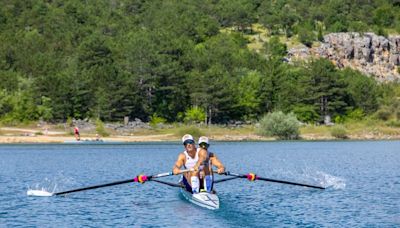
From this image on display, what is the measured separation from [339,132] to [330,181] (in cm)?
7235

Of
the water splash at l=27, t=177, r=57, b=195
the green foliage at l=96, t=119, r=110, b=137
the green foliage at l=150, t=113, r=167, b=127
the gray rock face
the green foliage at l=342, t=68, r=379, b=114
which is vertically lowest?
the water splash at l=27, t=177, r=57, b=195

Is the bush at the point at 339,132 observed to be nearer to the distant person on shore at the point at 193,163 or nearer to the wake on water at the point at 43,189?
the wake on water at the point at 43,189

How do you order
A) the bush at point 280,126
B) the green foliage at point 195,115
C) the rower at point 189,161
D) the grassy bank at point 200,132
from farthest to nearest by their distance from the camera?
1. the green foliage at point 195,115
2. the bush at point 280,126
3. the grassy bank at point 200,132
4. the rower at point 189,161

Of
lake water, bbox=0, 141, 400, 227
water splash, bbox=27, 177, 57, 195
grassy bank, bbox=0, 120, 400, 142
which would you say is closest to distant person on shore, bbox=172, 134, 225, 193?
lake water, bbox=0, 141, 400, 227

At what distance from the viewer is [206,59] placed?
144 meters

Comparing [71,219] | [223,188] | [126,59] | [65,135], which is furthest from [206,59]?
[71,219]

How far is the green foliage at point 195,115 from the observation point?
12269cm

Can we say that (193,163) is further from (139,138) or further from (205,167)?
(139,138)

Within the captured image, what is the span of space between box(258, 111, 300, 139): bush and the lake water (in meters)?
40.5

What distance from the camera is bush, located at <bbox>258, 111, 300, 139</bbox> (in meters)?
110

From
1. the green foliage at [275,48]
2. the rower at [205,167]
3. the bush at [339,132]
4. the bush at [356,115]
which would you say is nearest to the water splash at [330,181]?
the rower at [205,167]

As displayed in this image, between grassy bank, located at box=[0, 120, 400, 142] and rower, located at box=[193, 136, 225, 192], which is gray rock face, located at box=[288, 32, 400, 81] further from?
rower, located at box=[193, 136, 225, 192]

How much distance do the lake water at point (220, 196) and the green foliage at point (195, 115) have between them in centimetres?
5348

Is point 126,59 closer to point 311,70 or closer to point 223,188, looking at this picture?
point 311,70
